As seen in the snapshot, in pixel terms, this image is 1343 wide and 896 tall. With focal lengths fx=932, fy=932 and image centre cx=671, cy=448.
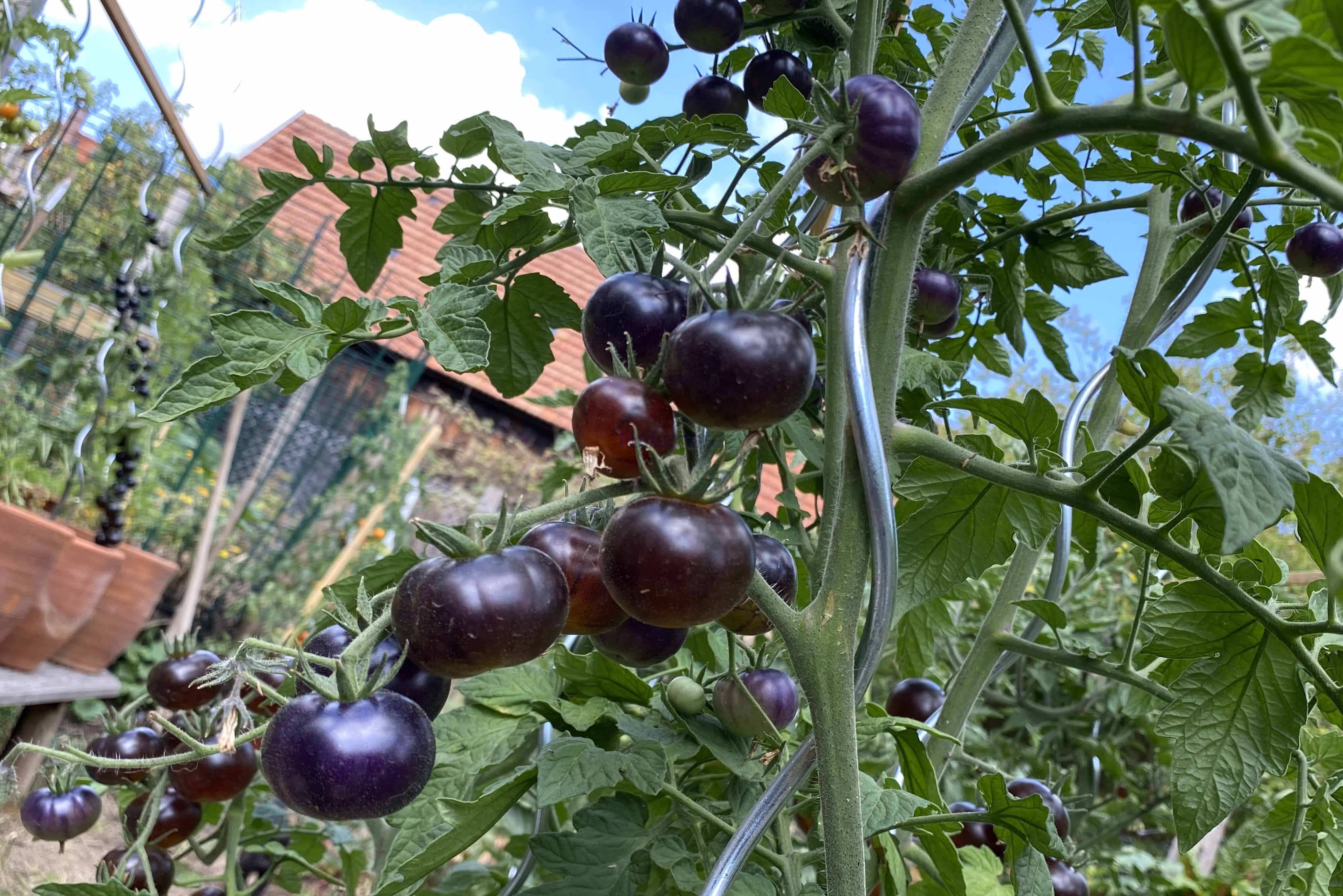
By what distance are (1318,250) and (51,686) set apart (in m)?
2.96

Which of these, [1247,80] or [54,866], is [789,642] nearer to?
[1247,80]

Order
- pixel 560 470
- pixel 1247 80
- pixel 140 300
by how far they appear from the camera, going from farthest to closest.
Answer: pixel 140 300
pixel 560 470
pixel 1247 80

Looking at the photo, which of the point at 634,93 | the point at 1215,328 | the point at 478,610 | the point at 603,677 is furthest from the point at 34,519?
the point at 1215,328

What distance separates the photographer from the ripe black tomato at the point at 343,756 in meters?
0.39

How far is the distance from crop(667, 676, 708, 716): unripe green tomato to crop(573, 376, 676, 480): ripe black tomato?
10.7 inches

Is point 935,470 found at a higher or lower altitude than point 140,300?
higher

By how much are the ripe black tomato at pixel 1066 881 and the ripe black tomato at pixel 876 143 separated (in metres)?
0.60

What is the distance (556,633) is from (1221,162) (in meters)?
0.73

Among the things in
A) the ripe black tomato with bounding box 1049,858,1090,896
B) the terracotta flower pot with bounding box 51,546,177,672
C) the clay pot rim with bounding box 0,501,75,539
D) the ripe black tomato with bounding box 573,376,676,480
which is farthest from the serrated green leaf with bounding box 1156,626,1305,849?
the terracotta flower pot with bounding box 51,546,177,672

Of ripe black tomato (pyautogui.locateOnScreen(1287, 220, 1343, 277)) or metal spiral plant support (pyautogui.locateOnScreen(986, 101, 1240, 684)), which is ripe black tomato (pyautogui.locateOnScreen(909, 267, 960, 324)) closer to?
metal spiral plant support (pyautogui.locateOnScreen(986, 101, 1240, 684))

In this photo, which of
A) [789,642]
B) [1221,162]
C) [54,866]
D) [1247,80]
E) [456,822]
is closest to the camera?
[1247,80]

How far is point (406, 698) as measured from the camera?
→ 0.42 meters

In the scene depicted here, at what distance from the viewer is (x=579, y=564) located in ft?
1.52

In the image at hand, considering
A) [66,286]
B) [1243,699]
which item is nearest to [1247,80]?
[1243,699]
